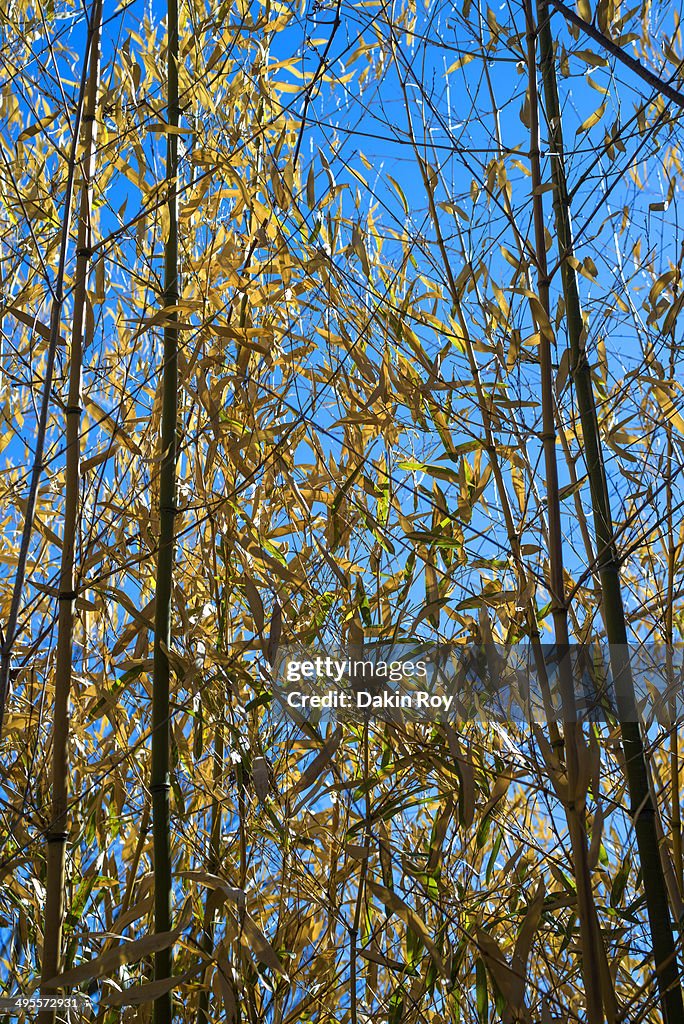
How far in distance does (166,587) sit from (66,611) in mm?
126

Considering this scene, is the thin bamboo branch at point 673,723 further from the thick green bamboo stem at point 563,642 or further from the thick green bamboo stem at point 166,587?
the thick green bamboo stem at point 166,587

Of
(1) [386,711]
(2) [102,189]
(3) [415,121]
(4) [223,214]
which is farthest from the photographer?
(4) [223,214]

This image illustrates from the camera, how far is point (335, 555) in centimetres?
128

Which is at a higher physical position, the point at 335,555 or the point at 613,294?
the point at 613,294

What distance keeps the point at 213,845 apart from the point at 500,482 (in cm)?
60

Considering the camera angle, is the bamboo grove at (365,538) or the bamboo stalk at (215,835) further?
Answer: the bamboo stalk at (215,835)

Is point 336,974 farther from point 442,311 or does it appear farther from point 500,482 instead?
point 442,311

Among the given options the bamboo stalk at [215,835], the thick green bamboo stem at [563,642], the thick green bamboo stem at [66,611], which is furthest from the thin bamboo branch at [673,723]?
the thick green bamboo stem at [66,611]

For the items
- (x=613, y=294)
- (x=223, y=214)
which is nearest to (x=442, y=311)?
(x=613, y=294)

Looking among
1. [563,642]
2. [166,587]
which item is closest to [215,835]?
[166,587]

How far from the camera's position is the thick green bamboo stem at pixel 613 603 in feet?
3.04

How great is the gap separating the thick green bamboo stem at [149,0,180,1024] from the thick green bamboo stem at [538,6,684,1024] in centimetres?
48

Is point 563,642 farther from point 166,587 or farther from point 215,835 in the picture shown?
point 215,835

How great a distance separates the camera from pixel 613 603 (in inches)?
40.9
